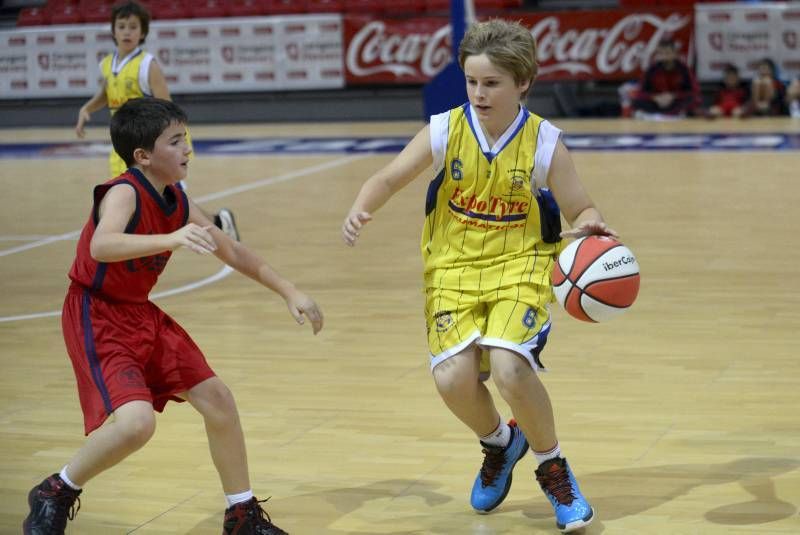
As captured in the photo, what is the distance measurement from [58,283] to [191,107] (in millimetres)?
12034

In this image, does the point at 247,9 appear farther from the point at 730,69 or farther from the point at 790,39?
the point at 790,39

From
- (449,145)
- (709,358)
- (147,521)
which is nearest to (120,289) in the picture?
(147,521)

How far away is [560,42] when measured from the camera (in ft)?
59.8

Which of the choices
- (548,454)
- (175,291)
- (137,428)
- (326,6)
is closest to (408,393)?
(548,454)

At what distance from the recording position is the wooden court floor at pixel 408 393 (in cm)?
417

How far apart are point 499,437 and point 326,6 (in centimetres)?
1594

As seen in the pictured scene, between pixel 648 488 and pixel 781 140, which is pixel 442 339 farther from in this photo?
pixel 781 140

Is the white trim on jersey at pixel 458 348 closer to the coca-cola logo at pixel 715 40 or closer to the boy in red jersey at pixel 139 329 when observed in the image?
the boy in red jersey at pixel 139 329

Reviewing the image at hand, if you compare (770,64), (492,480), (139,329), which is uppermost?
(139,329)

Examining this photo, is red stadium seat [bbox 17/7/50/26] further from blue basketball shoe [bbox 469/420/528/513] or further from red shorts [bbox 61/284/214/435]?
blue basketball shoe [bbox 469/420/528/513]

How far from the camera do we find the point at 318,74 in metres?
19.4

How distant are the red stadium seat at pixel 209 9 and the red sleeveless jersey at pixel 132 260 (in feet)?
54.5

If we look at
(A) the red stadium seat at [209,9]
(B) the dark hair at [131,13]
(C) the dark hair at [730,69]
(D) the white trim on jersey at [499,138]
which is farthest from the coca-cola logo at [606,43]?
(D) the white trim on jersey at [499,138]

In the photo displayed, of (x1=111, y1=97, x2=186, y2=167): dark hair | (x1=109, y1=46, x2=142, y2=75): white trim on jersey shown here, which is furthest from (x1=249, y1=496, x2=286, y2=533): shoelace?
(x1=109, y1=46, x2=142, y2=75): white trim on jersey
